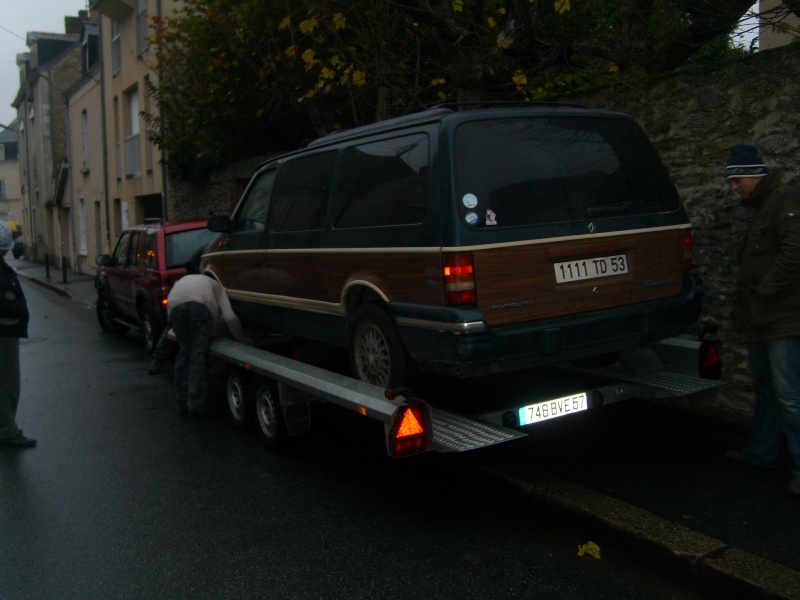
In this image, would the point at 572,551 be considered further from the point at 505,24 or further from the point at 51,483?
the point at 505,24

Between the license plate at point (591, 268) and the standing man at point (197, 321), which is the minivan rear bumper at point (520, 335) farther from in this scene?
the standing man at point (197, 321)

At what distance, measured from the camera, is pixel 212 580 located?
12.8 feet

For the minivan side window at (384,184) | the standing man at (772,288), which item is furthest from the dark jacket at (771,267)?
the minivan side window at (384,184)

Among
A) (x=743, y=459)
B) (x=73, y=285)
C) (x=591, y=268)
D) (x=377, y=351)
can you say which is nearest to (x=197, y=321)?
(x=377, y=351)

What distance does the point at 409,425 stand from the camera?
13.4ft

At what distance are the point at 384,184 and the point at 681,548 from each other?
8.50 ft

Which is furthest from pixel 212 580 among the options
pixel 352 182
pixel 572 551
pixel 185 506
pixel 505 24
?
pixel 505 24

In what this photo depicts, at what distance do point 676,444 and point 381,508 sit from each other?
216cm

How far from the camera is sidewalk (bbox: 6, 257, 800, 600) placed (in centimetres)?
349

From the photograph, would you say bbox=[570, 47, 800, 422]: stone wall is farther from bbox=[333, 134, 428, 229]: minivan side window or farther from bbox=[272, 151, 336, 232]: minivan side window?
bbox=[272, 151, 336, 232]: minivan side window

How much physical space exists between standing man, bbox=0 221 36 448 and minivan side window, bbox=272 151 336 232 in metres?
2.23

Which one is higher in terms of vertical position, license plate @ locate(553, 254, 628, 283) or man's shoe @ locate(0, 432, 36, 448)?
license plate @ locate(553, 254, 628, 283)

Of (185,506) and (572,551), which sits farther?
(185,506)

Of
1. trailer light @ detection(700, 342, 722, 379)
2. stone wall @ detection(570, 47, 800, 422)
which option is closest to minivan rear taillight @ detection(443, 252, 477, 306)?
trailer light @ detection(700, 342, 722, 379)
